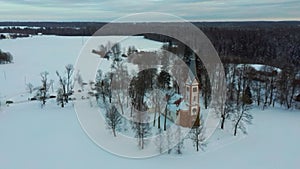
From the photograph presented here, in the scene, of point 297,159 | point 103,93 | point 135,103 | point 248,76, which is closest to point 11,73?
point 103,93

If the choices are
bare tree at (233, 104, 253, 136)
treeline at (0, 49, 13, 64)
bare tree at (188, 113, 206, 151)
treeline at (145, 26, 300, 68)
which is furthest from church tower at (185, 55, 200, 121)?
treeline at (0, 49, 13, 64)

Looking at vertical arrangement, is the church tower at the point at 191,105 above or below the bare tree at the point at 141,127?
above

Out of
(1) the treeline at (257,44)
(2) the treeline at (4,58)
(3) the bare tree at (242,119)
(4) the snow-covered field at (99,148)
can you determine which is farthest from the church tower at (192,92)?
(2) the treeline at (4,58)

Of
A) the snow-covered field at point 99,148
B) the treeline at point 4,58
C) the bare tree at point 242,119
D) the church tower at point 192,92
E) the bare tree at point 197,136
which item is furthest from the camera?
the treeline at point 4,58

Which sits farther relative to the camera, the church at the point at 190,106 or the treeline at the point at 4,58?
the treeline at the point at 4,58

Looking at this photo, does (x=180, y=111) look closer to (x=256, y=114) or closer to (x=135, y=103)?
(x=135, y=103)

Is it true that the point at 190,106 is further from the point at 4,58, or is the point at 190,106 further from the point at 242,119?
the point at 4,58

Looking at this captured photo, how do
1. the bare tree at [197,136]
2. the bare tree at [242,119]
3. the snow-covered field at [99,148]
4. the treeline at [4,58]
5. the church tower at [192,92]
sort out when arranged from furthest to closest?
1. the treeline at [4,58]
2. the bare tree at [242,119]
3. the church tower at [192,92]
4. the bare tree at [197,136]
5. the snow-covered field at [99,148]

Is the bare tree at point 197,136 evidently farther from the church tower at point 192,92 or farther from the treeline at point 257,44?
the treeline at point 257,44
